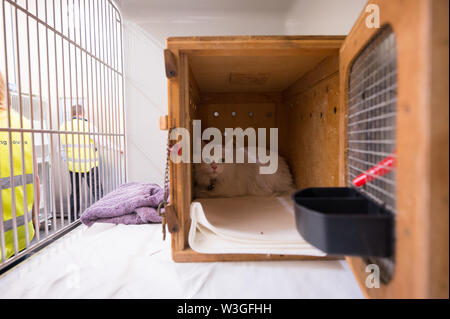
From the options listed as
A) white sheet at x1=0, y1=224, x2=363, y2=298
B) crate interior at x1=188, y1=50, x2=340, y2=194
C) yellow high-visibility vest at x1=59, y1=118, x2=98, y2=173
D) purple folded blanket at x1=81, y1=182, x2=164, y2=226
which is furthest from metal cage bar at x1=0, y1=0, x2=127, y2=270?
crate interior at x1=188, y1=50, x2=340, y2=194

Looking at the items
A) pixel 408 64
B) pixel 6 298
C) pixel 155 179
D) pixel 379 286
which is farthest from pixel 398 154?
pixel 155 179

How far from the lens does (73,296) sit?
1.71 ft

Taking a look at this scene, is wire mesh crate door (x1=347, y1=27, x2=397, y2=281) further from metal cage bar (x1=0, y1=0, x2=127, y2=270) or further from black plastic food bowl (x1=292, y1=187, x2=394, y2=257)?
metal cage bar (x1=0, y1=0, x2=127, y2=270)

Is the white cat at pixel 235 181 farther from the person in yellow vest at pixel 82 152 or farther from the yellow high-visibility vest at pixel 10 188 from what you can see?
the yellow high-visibility vest at pixel 10 188

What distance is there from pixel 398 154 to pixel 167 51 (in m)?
0.52

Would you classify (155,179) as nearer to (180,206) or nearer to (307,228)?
(180,206)

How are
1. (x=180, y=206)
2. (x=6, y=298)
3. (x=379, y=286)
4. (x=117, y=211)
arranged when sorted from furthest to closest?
(x=117, y=211) → (x=180, y=206) → (x=6, y=298) → (x=379, y=286)

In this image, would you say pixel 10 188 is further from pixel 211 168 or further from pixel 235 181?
pixel 235 181

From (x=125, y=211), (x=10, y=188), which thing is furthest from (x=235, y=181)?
(x=10, y=188)

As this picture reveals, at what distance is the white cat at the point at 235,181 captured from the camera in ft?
3.89

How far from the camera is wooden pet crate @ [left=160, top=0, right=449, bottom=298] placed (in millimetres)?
268

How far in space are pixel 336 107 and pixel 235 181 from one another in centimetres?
62

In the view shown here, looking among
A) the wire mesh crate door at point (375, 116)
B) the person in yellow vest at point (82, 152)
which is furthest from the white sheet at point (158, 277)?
the person in yellow vest at point (82, 152)

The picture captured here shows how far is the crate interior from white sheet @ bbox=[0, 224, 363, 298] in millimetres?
276
